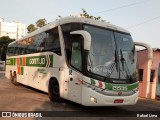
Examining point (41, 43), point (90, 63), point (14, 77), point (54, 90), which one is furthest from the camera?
point (14, 77)

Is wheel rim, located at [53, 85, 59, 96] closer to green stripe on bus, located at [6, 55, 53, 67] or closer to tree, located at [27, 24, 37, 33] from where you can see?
green stripe on bus, located at [6, 55, 53, 67]

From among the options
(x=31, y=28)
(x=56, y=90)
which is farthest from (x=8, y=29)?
(x=56, y=90)

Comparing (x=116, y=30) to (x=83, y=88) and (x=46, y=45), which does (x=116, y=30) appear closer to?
(x=83, y=88)

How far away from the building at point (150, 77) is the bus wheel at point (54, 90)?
1100 centimetres

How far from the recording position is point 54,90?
35.9 feet

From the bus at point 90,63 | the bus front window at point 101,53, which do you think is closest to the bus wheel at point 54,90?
the bus at point 90,63

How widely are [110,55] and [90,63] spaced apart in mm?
878

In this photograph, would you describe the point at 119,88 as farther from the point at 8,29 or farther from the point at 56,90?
the point at 8,29

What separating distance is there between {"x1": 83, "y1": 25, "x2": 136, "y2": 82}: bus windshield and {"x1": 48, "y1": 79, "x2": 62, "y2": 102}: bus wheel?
271 centimetres

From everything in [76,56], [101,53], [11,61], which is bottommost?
[11,61]

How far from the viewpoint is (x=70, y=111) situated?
30.2 feet

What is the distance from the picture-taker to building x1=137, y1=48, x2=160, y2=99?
795 inches

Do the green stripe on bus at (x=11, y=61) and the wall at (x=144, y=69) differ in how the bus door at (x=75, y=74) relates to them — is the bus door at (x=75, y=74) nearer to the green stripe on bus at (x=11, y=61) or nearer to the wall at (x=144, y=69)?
the green stripe on bus at (x=11, y=61)

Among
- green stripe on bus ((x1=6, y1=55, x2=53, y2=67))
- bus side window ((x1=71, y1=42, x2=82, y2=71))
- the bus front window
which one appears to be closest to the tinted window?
green stripe on bus ((x1=6, y1=55, x2=53, y2=67))
